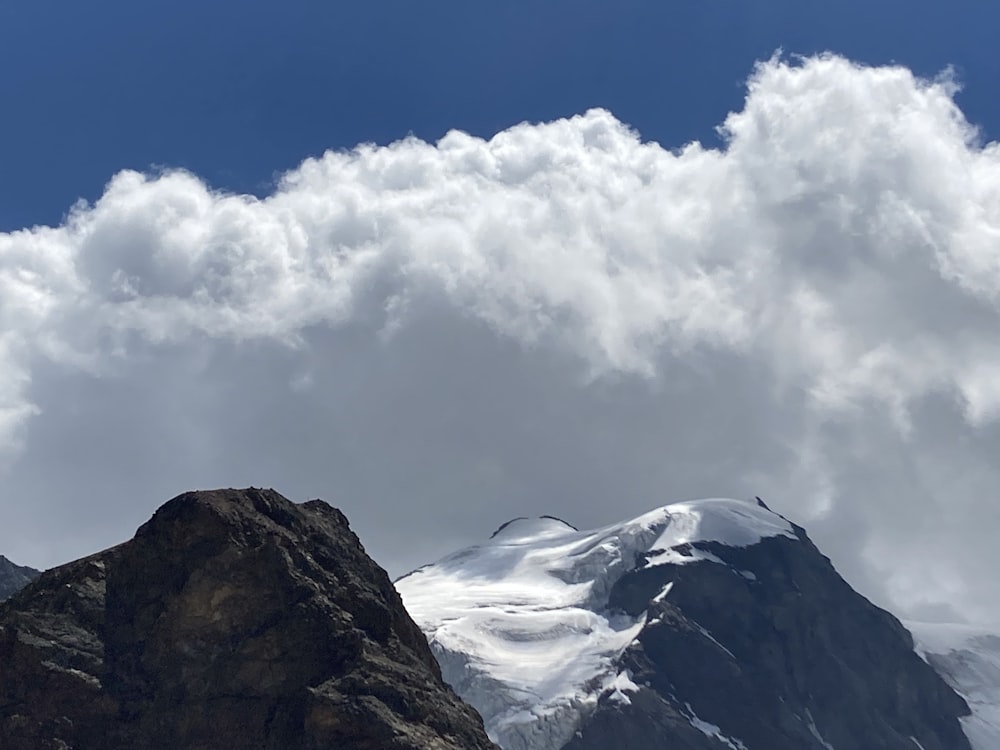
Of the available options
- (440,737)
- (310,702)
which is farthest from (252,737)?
(440,737)

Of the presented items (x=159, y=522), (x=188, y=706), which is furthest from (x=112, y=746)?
(x=159, y=522)

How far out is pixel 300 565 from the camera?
98812 mm

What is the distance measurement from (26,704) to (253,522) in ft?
48.8

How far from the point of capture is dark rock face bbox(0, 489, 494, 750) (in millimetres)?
90688

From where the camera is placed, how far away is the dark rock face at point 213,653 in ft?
298

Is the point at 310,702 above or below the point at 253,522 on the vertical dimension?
below

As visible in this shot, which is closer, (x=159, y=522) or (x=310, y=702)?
(x=310, y=702)

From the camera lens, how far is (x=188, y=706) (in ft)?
301

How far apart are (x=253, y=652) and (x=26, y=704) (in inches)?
426

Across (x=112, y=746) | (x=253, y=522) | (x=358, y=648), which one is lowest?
(x=112, y=746)

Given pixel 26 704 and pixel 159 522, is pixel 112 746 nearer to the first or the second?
pixel 26 704

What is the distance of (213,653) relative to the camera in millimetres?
93688

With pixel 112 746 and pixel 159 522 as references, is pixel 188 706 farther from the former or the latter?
pixel 159 522

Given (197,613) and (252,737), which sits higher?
(197,613)
